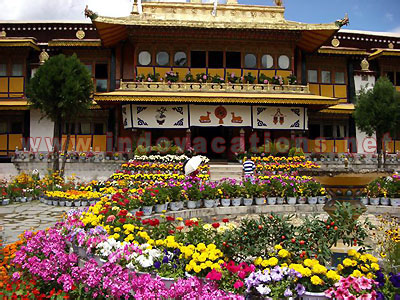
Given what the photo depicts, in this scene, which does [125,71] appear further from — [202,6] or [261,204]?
[261,204]

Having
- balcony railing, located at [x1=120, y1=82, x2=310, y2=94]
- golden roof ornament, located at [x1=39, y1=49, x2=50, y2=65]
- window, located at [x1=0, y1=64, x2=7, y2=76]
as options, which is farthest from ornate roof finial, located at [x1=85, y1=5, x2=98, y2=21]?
window, located at [x1=0, y1=64, x2=7, y2=76]

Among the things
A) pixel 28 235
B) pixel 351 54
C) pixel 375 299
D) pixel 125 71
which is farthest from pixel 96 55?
pixel 375 299

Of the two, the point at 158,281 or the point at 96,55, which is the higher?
the point at 96,55

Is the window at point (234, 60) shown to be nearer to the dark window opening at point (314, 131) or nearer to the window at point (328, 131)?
the dark window opening at point (314, 131)

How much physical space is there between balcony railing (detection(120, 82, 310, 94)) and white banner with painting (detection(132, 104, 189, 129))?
1016 millimetres

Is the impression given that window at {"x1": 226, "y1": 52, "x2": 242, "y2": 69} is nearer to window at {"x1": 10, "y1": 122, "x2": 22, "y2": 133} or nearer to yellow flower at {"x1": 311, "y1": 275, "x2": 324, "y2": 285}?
window at {"x1": 10, "y1": 122, "x2": 22, "y2": 133}

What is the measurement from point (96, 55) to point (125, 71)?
219 centimetres

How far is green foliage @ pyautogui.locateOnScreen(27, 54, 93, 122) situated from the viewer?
16.5m

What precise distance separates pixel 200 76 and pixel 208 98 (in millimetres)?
2104

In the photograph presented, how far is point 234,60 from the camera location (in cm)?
2200

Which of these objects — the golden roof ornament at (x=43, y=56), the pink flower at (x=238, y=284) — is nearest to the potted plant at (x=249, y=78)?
the golden roof ornament at (x=43, y=56)

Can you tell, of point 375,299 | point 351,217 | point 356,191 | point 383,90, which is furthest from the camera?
point 383,90

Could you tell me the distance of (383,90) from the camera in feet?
64.0

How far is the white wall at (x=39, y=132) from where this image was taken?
23.0 meters
